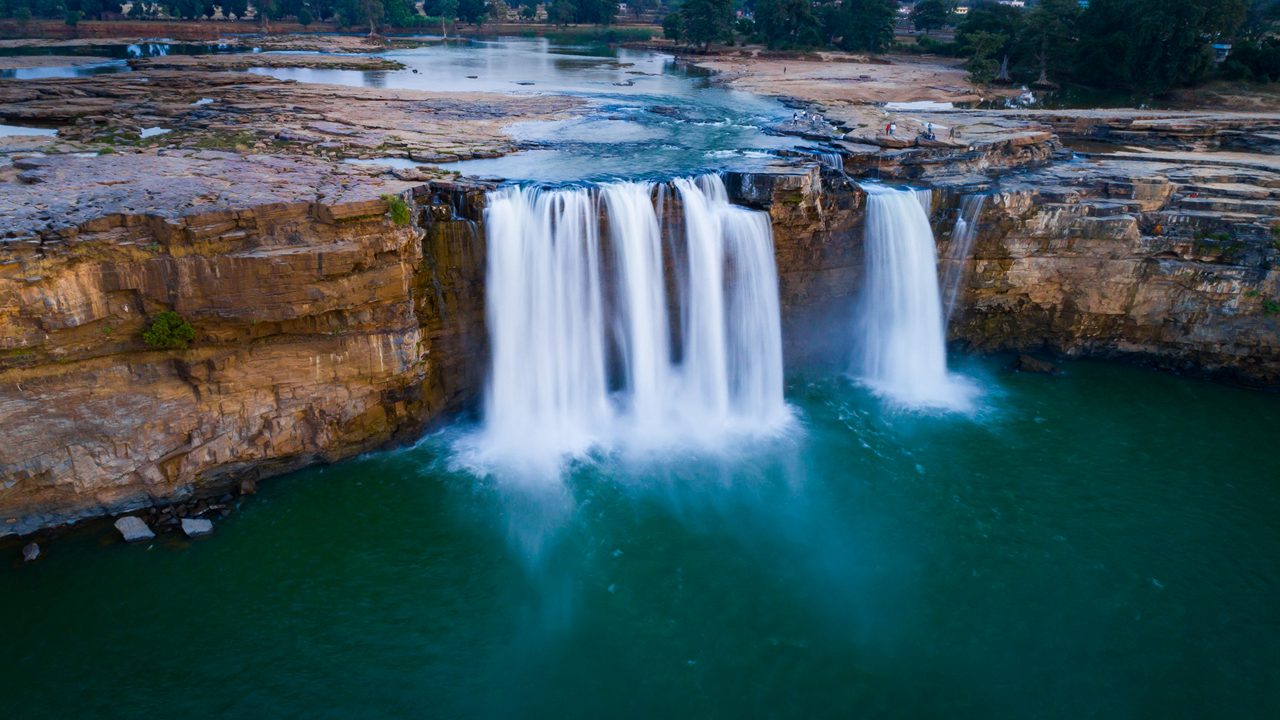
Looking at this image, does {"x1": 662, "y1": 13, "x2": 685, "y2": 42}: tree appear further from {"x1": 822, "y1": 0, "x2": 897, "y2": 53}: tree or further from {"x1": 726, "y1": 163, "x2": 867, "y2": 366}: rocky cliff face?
{"x1": 726, "y1": 163, "x2": 867, "y2": 366}: rocky cliff face

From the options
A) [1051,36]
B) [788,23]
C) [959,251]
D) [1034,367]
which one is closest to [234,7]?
[788,23]

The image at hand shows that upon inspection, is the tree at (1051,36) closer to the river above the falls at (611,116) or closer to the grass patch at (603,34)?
the river above the falls at (611,116)

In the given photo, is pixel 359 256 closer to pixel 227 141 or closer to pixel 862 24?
pixel 227 141

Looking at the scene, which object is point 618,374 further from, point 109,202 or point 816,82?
point 816,82

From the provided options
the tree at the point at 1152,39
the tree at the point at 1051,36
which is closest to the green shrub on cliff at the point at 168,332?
the tree at the point at 1152,39

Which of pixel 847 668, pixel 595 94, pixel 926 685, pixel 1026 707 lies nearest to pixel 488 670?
pixel 847 668

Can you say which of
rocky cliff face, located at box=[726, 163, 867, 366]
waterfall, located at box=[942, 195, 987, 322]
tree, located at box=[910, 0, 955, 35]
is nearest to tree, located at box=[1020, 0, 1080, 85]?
tree, located at box=[910, 0, 955, 35]
